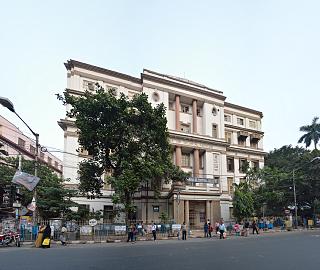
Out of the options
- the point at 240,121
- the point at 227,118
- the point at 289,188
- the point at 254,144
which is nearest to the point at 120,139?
the point at 289,188

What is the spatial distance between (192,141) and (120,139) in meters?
18.1

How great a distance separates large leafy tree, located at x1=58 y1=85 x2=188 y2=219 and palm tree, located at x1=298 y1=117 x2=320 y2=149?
133 feet

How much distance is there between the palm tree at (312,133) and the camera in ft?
217

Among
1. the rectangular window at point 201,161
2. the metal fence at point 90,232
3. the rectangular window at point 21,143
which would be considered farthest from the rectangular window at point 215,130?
the rectangular window at point 21,143

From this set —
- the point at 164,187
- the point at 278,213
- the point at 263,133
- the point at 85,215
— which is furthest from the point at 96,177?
the point at 263,133

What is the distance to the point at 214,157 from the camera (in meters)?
51.8

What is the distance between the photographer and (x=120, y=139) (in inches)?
1303

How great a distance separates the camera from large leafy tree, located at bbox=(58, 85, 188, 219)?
105 feet

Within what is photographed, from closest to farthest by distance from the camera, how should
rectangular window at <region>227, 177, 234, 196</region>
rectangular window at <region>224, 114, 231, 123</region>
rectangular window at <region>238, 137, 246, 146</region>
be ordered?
rectangular window at <region>227, 177, 234, 196</region> → rectangular window at <region>224, 114, 231, 123</region> → rectangular window at <region>238, 137, 246, 146</region>

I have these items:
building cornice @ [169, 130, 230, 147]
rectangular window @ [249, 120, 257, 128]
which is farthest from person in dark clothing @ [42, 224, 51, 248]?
rectangular window @ [249, 120, 257, 128]

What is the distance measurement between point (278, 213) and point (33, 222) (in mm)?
36705

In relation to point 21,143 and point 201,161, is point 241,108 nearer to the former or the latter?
point 201,161

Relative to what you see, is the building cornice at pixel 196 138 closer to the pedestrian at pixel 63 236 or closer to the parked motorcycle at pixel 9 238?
the pedestrian at pixel 63 236

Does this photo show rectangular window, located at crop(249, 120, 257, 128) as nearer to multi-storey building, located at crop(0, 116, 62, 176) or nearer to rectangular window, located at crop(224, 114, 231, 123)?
rectangular window, located at crop(224, 114, 231, 123)
